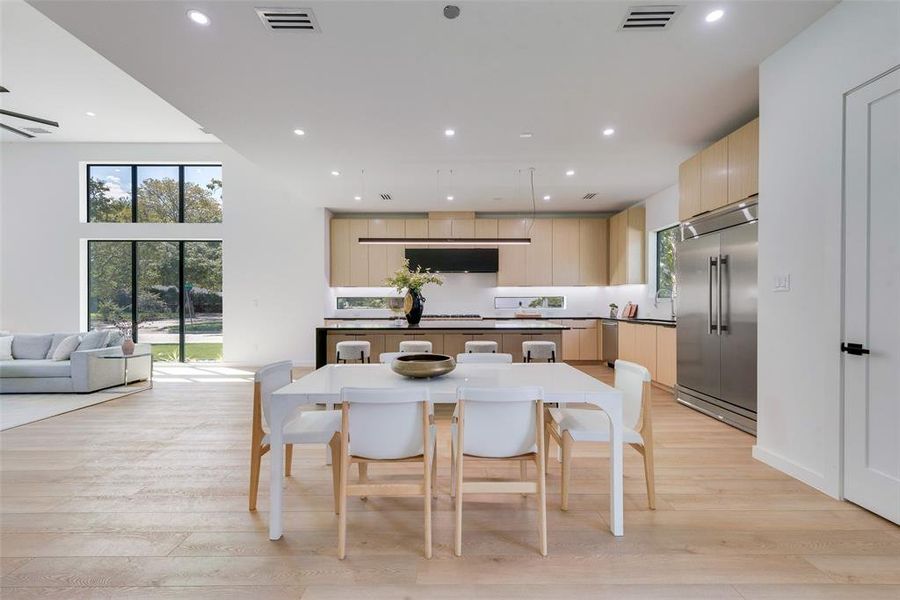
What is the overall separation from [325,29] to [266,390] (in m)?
2.23

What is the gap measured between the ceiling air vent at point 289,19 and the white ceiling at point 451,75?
0.16 feet

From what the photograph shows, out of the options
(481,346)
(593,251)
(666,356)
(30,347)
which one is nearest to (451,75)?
(481,346)

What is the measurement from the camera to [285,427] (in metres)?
2.38

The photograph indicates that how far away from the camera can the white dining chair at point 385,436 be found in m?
1.88

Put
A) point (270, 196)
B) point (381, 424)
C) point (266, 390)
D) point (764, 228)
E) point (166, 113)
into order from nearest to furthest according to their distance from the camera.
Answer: point (381, 424), point (266, 390), point (764, 228), point (166, 113), point (270, 196)

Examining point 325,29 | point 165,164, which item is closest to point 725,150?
point 325,29

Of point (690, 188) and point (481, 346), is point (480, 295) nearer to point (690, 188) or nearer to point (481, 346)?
point (481, 346)

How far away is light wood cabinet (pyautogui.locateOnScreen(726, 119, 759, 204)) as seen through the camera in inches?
133

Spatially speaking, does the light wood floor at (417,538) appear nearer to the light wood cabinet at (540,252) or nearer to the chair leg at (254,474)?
the chair leg at (254,474)

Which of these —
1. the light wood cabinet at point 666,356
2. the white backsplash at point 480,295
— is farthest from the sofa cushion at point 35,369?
the light wood cabinet at point 666,356

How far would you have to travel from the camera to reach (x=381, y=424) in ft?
6.28

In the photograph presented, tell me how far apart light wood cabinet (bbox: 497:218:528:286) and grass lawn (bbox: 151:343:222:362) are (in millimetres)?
5373

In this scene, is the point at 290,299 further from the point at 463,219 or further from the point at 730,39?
the point at 730,39

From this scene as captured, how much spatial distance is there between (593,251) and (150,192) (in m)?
8.20
